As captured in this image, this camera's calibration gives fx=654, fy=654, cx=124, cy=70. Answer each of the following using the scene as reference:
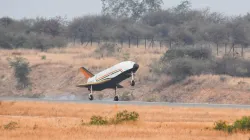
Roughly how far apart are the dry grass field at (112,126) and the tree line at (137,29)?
145ft

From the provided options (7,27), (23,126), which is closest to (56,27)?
(7,27)

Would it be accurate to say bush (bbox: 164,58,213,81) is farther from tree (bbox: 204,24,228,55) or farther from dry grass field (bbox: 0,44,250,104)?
tree (bbox: 204,24,228,55)

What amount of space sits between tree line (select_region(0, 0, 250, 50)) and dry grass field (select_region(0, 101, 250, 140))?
44197mm

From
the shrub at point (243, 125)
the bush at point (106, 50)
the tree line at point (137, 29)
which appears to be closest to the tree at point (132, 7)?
the tree line at point (137, 29)

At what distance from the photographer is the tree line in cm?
9112

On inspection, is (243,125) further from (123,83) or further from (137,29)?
(137,29)

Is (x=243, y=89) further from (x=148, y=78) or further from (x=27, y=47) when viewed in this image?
(x=27, y=47)

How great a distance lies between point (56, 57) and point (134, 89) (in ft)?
67.4

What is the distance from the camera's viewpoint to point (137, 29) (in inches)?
4338

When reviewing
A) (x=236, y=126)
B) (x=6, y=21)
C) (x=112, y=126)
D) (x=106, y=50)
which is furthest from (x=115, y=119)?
(x=6, y=21)

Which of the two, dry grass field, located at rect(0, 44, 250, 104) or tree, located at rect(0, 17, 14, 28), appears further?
tree, located at rect(0, 17, 14, 28)

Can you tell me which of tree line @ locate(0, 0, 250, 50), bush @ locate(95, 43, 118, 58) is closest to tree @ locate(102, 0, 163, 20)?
tree line @ locate(0, 0, 250, 50)

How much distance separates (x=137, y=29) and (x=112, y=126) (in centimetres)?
7879

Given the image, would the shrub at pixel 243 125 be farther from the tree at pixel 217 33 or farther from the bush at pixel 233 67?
the tree at pixel 217 33
